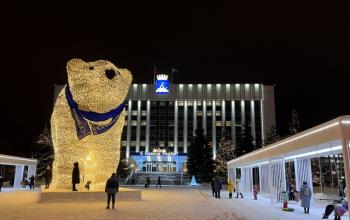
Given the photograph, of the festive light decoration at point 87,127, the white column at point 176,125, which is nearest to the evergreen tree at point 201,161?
the white column at point 176,125

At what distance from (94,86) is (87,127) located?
6.68 ft

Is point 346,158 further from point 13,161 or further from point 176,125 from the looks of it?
point 176,125

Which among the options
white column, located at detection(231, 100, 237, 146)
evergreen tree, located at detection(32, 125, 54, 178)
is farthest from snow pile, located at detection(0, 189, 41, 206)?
white column, located at detection(231, 100, 237, 146)

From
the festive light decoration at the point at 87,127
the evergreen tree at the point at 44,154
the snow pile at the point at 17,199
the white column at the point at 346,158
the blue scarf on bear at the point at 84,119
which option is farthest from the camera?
the evergreen tree at the point at 44,154

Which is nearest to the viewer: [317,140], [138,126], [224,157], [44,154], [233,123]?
[317,140]

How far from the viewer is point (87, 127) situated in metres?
16.5

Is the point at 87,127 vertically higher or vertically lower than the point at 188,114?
lower

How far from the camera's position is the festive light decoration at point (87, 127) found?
16.1m

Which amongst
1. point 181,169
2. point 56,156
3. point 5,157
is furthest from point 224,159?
point 56,156

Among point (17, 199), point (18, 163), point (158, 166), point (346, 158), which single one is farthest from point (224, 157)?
point (346, 158)

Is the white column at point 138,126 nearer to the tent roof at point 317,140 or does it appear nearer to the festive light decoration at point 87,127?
the festive light decoration at point 87,127

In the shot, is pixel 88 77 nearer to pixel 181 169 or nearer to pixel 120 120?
pixel 120 120

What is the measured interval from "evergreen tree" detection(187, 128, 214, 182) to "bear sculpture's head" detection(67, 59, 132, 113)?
27894mm

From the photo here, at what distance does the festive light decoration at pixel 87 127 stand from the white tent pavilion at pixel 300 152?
745cm
